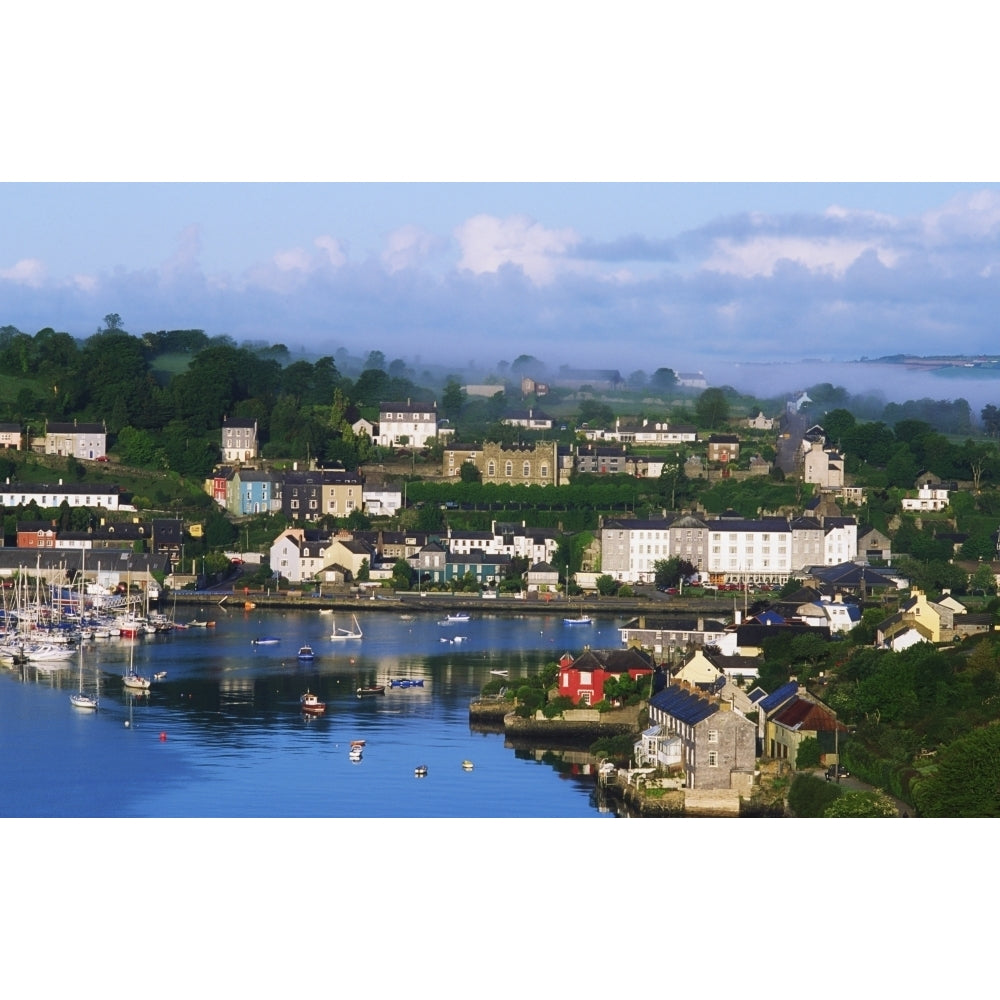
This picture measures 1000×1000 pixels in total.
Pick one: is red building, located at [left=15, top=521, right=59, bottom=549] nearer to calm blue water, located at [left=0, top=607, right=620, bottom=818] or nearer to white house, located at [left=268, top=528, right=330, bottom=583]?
white house, located at [left=268, top=528, right=330, bottom=583]

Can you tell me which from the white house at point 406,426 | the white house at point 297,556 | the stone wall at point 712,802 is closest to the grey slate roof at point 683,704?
the stone wall at point 712,802

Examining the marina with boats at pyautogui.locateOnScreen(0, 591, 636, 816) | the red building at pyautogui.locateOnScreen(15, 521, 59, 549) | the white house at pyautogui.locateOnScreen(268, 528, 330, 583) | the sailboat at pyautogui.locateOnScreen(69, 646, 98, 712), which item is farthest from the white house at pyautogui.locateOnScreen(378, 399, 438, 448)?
the sailboat at pyautogui.locateOnScreen(69, 646, 98, 712)

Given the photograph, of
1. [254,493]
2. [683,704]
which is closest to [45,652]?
[683,704]

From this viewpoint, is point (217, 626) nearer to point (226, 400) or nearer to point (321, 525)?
point (321, 525)

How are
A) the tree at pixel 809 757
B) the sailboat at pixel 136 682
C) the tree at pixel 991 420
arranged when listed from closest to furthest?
the tree at pixel 809 757 < the sailboat at pixel 136 682 < the tree at pixel 991 420

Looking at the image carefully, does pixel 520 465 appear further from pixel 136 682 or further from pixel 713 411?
pixel 136 682

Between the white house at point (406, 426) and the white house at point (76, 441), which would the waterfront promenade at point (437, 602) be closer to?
the white house at point (76, 441)
